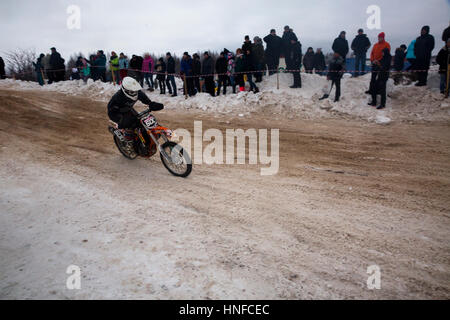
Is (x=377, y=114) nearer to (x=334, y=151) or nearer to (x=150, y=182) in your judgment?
(x=334, y=151)

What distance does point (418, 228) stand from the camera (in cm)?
357

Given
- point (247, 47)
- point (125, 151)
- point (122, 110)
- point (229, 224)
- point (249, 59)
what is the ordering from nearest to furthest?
point (229, 224) < point (122, 110) < point (125, 151) < point (247, 47) < point (249, 59)

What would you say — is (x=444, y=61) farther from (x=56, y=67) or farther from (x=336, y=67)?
(x=56, y=67)

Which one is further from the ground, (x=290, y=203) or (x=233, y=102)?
(x=233, y=102)

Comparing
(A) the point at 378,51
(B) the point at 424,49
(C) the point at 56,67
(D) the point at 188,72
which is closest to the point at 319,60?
(A) the point at 378,51

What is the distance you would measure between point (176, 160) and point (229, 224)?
2.15 meters

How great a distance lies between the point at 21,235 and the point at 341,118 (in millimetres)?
10743

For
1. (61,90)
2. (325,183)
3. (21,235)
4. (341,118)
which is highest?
(61,90)

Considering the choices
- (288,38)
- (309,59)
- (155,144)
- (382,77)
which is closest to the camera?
(155,144)

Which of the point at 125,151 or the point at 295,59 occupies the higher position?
the point at 295,59

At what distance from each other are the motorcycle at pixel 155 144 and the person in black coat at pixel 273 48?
32.2 feet

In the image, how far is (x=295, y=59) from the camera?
13.1 m

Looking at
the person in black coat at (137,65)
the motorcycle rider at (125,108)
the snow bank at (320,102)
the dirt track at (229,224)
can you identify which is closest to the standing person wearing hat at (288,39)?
the snow bank at (320,102)

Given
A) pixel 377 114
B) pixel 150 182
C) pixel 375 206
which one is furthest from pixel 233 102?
pixel 375 206
